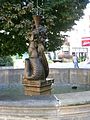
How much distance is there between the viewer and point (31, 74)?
305 inches

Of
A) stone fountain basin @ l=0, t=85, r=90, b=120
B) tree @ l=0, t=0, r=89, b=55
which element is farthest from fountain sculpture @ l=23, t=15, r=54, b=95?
tree @ l=0, t=0, r=89, b=55

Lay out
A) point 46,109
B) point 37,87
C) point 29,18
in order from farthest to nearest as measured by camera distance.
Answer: point 29,18
point 37,87
point 46,109

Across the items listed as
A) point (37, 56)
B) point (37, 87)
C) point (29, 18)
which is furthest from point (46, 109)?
point (29, 18)

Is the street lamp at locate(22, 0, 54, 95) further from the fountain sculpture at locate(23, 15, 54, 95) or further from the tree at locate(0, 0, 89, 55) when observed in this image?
the tree at locate(0, 0, 89, 55)

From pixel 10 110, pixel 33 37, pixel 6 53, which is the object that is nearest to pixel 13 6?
pixel 6 53

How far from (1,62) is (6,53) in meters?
13.5

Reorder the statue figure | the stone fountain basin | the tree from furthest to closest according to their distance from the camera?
the tree → the statue figure → the stone fountain basin

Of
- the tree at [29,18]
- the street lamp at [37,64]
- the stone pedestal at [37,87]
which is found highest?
the tree at [29,18]

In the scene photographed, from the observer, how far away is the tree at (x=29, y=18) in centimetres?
1122

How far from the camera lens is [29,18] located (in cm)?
1160

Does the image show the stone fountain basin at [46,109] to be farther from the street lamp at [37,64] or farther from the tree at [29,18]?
the tree at [29,18]

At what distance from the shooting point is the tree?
1122 centimetres

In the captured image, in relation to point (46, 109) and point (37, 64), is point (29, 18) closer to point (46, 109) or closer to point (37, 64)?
point (37, 64)

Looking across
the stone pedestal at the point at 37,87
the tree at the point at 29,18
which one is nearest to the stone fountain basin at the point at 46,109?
the stone pedestal at the point at 37,87
